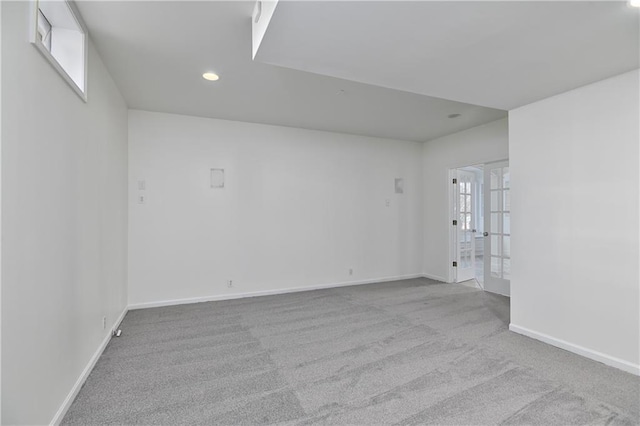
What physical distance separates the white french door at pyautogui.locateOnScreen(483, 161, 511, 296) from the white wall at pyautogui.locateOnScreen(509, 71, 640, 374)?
4.50 ft

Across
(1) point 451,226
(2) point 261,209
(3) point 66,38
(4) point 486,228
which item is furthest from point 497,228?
(3) point 66,38

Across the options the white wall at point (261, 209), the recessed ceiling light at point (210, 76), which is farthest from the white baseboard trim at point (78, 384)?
the recessed ceiling light at point (210, 76)

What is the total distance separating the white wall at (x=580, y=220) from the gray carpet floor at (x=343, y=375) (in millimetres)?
277

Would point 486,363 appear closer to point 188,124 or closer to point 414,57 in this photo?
point 414,57

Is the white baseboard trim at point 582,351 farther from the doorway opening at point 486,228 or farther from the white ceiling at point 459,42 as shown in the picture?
the white ceiling at point 459,42

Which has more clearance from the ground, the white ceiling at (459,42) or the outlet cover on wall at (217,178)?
the white ceiling at (459,42)

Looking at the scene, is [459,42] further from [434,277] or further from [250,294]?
[434,277]

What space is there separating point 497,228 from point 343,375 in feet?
11.5

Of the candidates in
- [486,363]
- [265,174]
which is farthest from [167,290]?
[486,363]

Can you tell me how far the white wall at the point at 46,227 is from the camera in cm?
138

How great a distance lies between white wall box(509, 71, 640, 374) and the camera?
246 centimetres

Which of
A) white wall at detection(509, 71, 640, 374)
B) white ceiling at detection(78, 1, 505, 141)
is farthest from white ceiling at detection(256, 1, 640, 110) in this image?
white ceiling at detection(78, 1, 505, 141)

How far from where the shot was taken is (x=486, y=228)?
4.82m

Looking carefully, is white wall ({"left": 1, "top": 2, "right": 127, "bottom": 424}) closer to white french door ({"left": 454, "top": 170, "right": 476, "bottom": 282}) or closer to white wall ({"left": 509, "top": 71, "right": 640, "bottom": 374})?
white wall ({"left": 509, "top": 71, "right": 640, "bottom": 374})
